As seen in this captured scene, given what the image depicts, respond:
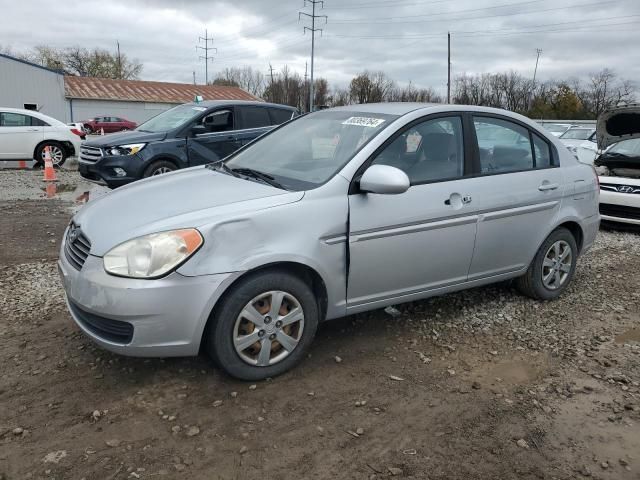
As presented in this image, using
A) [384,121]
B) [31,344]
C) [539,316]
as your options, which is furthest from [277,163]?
[539,316]

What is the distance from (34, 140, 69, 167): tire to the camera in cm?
1361

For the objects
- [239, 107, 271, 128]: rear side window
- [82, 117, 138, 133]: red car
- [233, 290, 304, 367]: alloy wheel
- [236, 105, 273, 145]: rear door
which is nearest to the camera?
[233, 290, 304, 367]: alloy wheel

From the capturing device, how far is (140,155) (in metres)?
8.49

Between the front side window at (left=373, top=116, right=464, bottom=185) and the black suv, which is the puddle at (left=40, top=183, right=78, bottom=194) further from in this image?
the front side window at (left=373, top=116, right=464, bottom=185)

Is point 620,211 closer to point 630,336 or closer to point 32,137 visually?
point 630,336

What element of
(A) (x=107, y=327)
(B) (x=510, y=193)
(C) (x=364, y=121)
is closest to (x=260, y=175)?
(C) (x=364, y=121)

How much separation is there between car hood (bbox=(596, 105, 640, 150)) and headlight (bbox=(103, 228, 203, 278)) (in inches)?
266

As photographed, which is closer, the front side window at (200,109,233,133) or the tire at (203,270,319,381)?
the tire at (203,270,319,381)

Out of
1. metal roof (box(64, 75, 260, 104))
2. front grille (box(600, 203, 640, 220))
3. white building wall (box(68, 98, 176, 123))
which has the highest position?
metal roof (box(64, 75, 260, 104))

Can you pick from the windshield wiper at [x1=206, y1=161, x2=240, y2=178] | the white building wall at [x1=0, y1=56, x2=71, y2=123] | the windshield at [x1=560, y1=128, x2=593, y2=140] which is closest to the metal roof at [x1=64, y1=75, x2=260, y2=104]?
the white building wall at [x1=0, y1=56, x2=71, y2=123]

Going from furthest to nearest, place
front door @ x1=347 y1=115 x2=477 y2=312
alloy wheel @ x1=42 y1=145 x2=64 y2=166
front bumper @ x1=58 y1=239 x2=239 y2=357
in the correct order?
alloy wheel @ x1=42 y1=145 x2=64 y2=166 < front door @ x1=347 y1=115 x2=477 y2=312 < front bumper @ x1=58 y1=239 x2=239 y2=357

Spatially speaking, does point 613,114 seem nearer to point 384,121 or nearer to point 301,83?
point 384,121

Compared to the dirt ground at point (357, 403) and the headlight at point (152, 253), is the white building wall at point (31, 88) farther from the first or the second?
the headlight at point (152, 253)

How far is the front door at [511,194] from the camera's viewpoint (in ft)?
13.5
